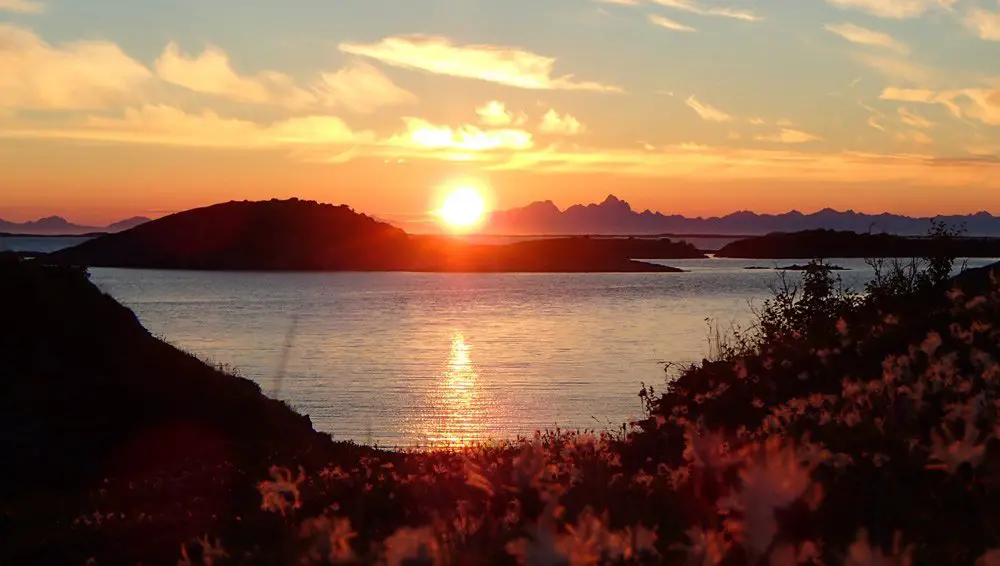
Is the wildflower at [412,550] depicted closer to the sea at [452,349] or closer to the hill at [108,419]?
the hill at [108,419]

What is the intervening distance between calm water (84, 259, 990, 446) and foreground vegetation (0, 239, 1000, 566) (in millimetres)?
6682

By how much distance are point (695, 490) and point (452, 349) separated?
210 ft

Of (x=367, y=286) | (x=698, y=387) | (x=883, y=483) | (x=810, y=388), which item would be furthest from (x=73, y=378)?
(x=367, y=286)

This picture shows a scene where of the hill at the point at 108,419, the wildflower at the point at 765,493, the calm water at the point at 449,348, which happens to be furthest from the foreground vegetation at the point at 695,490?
the calm water at the point at 449,348

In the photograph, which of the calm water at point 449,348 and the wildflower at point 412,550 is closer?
the wildflower at point 412,550

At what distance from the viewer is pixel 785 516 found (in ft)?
9.14

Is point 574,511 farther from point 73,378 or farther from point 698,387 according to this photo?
point 73,378

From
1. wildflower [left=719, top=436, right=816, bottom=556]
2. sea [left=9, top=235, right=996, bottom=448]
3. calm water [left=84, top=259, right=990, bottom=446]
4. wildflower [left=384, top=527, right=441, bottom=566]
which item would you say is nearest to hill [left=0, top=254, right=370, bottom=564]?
calm water [left=84, top=259, right=990, bottom=446]

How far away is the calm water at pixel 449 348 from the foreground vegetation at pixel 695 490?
6682 millimetres

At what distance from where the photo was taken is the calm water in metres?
37.8

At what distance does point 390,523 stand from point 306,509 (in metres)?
0.88

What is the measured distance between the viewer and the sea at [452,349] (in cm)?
3719

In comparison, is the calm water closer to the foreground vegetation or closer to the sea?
the sea

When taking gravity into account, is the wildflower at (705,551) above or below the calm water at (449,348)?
above
